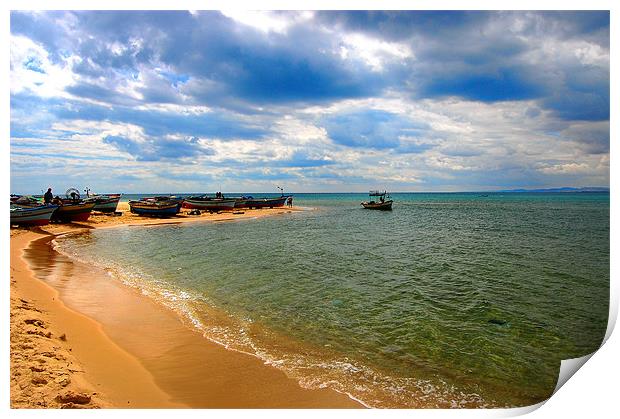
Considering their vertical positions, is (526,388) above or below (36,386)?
below

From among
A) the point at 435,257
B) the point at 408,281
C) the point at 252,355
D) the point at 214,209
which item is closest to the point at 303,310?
the point at 252,355

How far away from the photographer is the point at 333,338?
30.1 feet

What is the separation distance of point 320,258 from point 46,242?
20216 millimetres

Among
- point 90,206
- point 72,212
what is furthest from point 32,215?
point 90,206

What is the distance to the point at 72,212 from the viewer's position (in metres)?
37.9

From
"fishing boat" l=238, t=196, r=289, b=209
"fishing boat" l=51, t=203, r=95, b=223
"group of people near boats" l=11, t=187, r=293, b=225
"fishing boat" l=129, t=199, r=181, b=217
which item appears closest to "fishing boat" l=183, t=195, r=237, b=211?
"group of people near boats" l=11, t=187, r=293, b=225

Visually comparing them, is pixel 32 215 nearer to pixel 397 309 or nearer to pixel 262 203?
pixel 397 309

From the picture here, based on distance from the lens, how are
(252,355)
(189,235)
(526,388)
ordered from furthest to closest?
1. (189,235)
2. (252,355)
3. (526,388)

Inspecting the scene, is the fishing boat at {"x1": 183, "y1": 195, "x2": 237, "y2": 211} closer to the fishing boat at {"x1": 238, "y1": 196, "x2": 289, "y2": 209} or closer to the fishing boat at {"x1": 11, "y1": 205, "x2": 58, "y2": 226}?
the fishing boat at {"x1": 238, "y1": 196, "x2": 289, "y2": 209}

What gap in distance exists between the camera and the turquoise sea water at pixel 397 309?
7.30m

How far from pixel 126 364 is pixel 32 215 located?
33.1 meters

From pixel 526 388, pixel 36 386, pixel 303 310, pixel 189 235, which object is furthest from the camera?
pixel 189 235

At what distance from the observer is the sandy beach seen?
608 cm

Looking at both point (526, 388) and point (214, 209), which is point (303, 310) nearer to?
point (526, 388)
